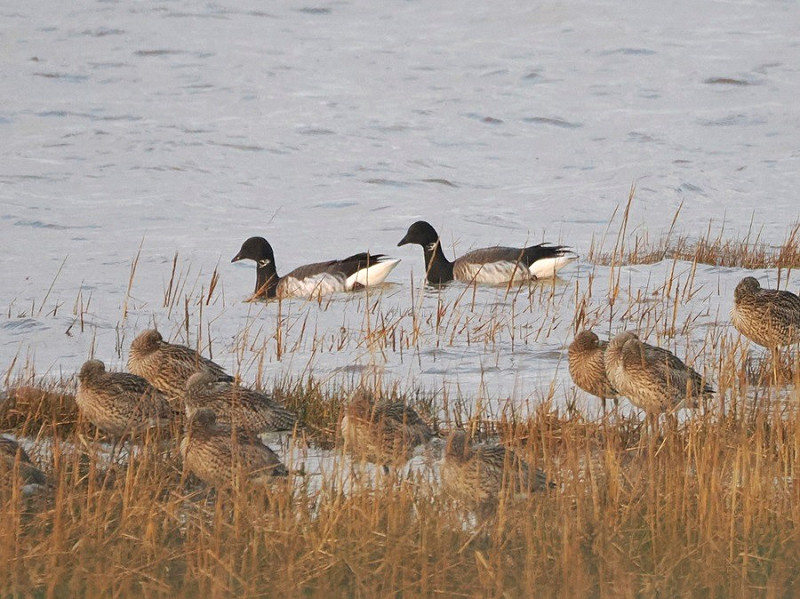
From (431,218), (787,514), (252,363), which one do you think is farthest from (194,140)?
(787,514)

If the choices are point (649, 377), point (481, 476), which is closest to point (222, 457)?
point (481, 476)

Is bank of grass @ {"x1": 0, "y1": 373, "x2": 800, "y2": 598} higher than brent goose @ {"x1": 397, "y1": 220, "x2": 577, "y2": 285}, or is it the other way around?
bank of grass @ {"x1": 0, "y1": 373, "x2": 800, "y2": 598}

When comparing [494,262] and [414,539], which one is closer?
[414,539]

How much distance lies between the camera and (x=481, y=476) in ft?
19.1

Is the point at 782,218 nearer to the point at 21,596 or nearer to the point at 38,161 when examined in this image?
the point at 38,161

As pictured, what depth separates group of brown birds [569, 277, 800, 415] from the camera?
7.54 meters

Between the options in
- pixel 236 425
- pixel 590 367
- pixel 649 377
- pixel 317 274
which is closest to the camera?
pixel 236 425

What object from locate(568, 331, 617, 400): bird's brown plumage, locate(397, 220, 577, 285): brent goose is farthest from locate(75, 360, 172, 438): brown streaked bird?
locate(397, 220, 577, 285): brent goose

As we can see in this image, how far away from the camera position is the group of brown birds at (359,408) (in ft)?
19.3

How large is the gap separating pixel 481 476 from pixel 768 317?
4084 mm

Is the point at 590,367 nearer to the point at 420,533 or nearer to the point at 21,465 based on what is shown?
the point at 420,533

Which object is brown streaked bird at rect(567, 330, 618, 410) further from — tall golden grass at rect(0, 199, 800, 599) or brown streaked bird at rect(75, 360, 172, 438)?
brown streaked bird at rect(75, 360, 172, 438)

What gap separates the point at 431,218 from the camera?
22.6m

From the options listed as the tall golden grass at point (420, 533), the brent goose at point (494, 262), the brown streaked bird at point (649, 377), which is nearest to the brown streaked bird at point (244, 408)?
the tall golden grass at point (420, 533)
